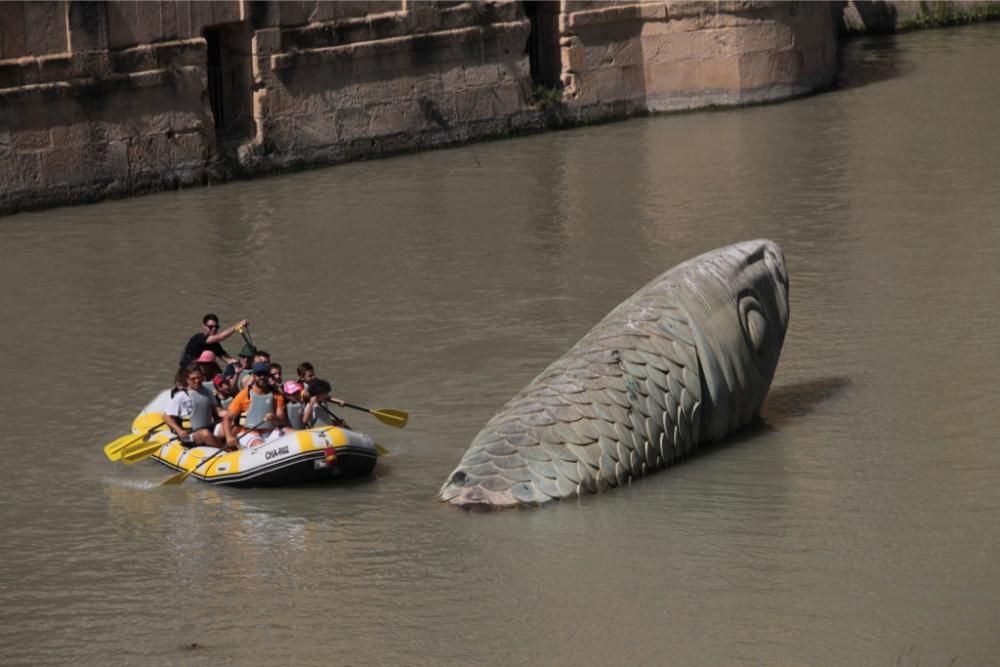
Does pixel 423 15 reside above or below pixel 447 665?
above

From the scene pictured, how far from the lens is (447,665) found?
7680 mm

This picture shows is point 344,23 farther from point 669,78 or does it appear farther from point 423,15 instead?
point 669,78

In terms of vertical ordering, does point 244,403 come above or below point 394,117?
below

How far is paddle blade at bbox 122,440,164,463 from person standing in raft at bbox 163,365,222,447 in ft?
0.48

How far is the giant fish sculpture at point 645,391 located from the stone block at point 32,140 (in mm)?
8490

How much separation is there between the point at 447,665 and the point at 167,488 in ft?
10.2

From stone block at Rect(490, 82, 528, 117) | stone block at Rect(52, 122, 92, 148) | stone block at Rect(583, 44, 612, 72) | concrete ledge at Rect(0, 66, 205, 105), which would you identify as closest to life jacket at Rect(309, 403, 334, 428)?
concrete ledge at Rect(0, 66, 205, 105)

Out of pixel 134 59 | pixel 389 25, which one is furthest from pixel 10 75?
pixel 389 25

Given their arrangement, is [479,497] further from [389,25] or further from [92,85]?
[389,25]

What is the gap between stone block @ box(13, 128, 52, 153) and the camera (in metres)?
17.1

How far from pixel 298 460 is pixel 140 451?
110 centimetres

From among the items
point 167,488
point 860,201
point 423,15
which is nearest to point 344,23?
point 423,15

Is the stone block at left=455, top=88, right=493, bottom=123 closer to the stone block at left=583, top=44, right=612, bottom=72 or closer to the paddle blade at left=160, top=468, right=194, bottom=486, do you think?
the stone block at left=583, top=44, right=612, bottom=72

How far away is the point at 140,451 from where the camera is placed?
1042cm
